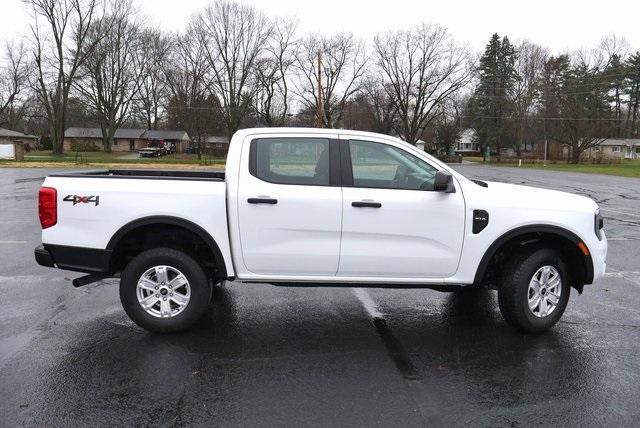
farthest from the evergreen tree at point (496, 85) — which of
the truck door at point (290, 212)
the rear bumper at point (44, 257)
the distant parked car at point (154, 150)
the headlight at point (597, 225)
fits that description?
the rear bumper at point (44, 257)

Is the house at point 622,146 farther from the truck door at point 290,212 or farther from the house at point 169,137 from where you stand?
the truck door at point 290,212

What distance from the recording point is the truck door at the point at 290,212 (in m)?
4.60

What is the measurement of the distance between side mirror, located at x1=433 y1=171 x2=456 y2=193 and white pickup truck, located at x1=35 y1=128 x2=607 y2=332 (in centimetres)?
1

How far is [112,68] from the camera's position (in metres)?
65.2

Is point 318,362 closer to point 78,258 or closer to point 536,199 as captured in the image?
point 78,258

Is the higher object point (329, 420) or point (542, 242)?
point (542, 242)

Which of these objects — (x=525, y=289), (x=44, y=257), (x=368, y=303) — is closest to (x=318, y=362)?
(x=368, y=303)

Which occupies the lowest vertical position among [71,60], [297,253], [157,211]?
[297,253]

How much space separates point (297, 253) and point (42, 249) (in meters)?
2.38

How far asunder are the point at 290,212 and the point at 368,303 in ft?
6.25

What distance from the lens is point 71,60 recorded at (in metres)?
Result: 57.5

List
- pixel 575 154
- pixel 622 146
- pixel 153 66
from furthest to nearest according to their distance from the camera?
1. pixel 622 146
2. pixel 153 66
3. pixel 575 154

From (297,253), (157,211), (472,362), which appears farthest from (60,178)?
(472,362)

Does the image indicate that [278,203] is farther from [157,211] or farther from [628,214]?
[628,214]
